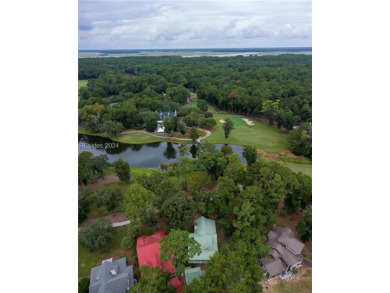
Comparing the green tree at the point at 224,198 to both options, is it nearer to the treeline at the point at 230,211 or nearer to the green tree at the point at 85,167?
the treeline at the point at 230,211

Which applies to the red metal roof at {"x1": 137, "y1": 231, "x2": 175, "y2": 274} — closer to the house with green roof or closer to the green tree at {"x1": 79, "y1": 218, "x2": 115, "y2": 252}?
the house with green roof

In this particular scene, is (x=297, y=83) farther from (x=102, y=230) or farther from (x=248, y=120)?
(x=102, y=230)

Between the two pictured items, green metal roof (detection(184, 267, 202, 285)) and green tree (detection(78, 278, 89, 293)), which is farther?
green metal roof (detection(184, 267, 202, 285))

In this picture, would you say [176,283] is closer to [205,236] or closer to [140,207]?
[205,236]

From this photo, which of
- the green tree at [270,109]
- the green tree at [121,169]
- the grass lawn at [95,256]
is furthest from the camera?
the green tree at [270,109]

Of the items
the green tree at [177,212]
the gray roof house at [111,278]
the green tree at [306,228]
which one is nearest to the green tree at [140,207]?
the green tree at [177,212]

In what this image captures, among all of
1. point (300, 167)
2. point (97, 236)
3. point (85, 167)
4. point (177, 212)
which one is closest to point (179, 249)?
point (177, 212)

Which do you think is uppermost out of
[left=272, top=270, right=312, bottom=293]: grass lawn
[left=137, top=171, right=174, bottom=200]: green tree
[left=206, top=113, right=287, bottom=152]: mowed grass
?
[left=206, top=113, right=287, bottom=152]: mowed grass

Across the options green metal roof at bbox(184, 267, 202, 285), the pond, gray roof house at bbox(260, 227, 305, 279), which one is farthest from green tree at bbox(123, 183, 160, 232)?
the pond
